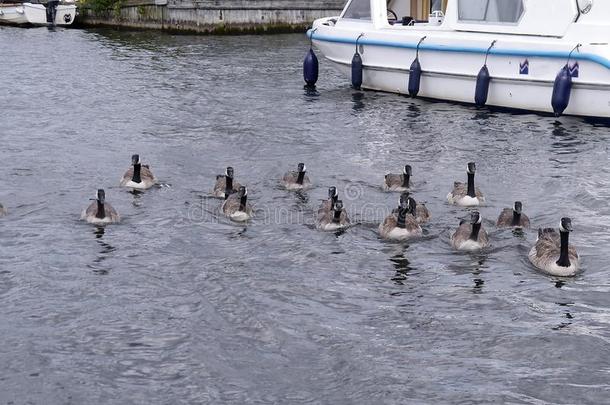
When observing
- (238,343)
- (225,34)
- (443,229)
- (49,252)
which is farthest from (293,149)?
(225,34)

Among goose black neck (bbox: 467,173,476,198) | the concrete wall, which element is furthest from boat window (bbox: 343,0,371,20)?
the concrete wall

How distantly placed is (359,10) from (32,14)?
31321mm

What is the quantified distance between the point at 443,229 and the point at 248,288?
14.9 feet

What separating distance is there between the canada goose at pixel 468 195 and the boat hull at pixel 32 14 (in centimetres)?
4329

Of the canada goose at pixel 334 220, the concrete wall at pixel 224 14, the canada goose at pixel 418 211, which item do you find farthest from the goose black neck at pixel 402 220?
the concrete wall at pixel 224 14

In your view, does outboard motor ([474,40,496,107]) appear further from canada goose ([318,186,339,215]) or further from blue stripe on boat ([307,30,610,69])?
canada goose ([318,186,339,215])

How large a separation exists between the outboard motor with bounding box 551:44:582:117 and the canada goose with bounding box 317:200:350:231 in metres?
11.6

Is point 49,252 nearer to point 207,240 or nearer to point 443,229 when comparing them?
point 207,240

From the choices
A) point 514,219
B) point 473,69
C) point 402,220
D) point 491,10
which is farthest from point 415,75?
point 402,220

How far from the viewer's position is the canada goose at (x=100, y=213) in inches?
688

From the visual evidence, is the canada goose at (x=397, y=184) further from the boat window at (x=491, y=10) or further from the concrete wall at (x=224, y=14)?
the concrete wall at (x=224, y=14)

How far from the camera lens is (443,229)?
17.5m

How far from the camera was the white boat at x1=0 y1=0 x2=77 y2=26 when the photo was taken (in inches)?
2266

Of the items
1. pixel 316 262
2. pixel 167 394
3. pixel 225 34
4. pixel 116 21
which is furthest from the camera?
pixel 116 21
